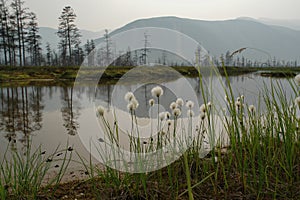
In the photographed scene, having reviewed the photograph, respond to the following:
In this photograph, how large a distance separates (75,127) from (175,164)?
98.2 inches

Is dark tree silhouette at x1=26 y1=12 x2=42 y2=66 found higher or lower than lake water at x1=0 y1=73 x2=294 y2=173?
higher

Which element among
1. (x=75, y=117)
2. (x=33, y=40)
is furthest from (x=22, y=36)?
(x=75, y=117)

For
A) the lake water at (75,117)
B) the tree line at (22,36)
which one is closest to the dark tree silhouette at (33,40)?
the tree line at (22,36)

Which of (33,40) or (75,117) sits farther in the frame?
(33,40)

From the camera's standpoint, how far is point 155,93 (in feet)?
4.61

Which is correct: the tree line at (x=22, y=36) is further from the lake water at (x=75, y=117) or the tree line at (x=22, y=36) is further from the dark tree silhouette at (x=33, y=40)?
the lake water at (x=75, y=117)

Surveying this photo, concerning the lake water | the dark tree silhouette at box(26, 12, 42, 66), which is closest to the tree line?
the dark tree silhouette at box(26, 12, 42, 66)

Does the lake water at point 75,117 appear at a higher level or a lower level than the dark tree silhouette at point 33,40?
lower

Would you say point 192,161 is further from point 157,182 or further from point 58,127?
point 58,127

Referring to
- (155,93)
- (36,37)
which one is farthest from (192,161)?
(36,37)

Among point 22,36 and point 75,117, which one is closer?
point 75,117

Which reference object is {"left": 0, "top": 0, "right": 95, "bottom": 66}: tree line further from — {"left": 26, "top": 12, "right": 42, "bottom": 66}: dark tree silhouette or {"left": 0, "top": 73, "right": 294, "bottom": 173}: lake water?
{"left": 0, "top": 73, "right": 294, "bottom": 173}: lake water

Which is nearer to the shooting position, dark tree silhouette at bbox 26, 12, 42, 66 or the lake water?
the lake water

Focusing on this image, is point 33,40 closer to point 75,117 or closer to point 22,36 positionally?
point 22,36
